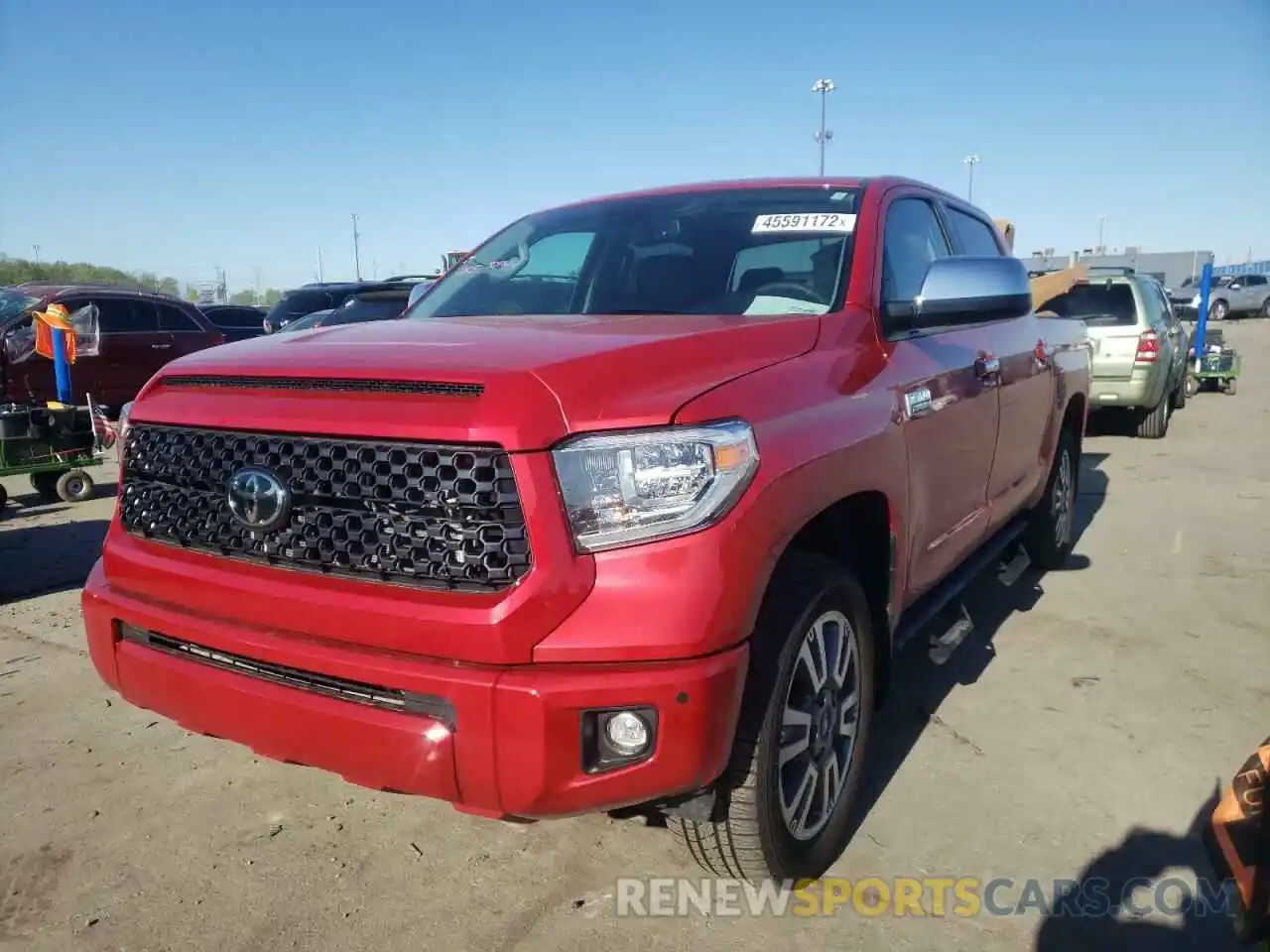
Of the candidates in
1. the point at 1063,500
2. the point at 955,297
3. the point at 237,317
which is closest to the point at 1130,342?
the point at 1063,500

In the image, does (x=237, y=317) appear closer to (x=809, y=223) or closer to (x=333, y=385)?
(x=809, y=223)

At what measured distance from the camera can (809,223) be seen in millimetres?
3180

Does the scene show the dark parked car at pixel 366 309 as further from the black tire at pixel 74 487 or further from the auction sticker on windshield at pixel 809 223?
the black tire at pixel 74 487

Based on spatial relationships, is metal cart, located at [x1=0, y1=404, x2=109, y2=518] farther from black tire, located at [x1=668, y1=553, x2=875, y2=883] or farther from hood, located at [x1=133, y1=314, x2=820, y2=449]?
black tire, located at [x1=668, y1=553, x2=875, y2=883]

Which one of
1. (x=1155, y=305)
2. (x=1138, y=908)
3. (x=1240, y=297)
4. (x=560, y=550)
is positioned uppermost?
(x=1240, y=297)

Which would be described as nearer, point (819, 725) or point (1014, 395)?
point (819, 725)

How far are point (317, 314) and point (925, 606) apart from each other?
13.5 m

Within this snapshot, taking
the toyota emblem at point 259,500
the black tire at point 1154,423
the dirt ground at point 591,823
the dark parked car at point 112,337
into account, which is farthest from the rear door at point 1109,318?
the dark parked car at point 112,337

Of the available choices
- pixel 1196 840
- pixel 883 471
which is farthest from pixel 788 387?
pixel 1196 840

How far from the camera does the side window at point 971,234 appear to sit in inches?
162

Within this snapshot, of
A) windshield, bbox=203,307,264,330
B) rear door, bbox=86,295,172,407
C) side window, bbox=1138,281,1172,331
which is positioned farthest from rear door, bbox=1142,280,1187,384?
windshield, bbox=203,307,264,330

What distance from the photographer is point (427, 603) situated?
198cm

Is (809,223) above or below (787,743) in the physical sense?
above

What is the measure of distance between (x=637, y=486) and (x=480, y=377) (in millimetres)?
411
